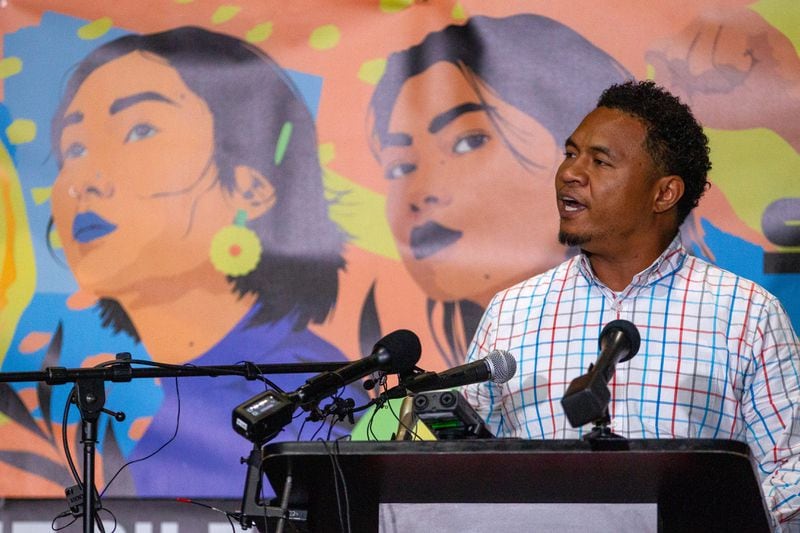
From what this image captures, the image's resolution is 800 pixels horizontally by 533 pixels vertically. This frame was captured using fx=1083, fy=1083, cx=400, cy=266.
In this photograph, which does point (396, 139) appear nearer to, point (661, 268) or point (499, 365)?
point (661, 268)

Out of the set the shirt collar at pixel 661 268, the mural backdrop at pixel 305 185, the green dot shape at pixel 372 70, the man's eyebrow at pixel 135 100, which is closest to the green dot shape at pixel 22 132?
the mural backdrop at pixel 305 185

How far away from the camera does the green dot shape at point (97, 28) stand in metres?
3.92

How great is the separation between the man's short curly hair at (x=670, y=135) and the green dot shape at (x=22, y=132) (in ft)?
6.67

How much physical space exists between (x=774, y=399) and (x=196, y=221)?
2.03 metres

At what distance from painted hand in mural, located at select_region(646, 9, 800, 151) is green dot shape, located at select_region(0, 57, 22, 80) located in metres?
2.24

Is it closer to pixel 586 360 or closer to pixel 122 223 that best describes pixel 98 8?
pixel 122 223

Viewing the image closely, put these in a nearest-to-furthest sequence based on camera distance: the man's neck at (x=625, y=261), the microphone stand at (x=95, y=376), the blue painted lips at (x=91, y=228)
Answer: the microphone stand at (x=95, y=376) < the man's neck at (x=625, y=261) < the blue painted lips at (x=91, y=228)

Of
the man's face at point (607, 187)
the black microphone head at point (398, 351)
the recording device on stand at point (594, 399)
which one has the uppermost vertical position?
the man's face at point (607, 187)

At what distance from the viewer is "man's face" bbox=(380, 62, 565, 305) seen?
12.0 feet

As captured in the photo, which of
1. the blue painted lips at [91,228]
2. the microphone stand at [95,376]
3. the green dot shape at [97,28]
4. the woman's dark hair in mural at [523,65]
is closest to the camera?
the microphone stand at [95,376]

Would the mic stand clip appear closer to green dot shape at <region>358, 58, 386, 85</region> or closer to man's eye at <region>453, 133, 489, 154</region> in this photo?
man's eye at <region>453, 133, 489, 154</region>

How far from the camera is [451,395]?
1957 millimetres

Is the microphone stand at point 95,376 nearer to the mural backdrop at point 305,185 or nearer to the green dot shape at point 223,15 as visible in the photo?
the mural backdrop at point 305,185

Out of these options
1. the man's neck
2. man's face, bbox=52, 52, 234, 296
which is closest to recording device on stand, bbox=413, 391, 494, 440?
the man's neck
